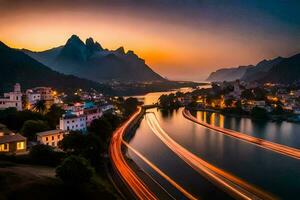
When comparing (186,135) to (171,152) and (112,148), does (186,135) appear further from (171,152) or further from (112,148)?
(112,148)

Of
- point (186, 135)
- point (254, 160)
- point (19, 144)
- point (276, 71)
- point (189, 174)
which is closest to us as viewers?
point (19, 144)

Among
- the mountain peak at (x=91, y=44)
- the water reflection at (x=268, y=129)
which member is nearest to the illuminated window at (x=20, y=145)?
the water reflection at (x=268, y=129)

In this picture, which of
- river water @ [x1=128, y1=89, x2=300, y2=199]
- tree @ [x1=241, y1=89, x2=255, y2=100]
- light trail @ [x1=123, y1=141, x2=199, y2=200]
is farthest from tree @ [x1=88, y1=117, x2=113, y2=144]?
tree @ [x1=241, y1=89, x2=255, y2=100]

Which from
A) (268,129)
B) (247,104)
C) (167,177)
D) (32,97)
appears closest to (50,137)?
(167,177)

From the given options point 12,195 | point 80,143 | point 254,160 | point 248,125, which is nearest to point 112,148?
point 80,143

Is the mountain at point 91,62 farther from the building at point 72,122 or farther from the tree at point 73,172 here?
the tree at point 73,172

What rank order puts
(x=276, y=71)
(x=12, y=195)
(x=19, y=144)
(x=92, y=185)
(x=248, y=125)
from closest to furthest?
(x=12, y=195), (x=92, y=185), (x=19, y=144), (x=248, y=125), (x=276, y=71)

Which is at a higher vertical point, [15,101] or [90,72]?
[90,72]
